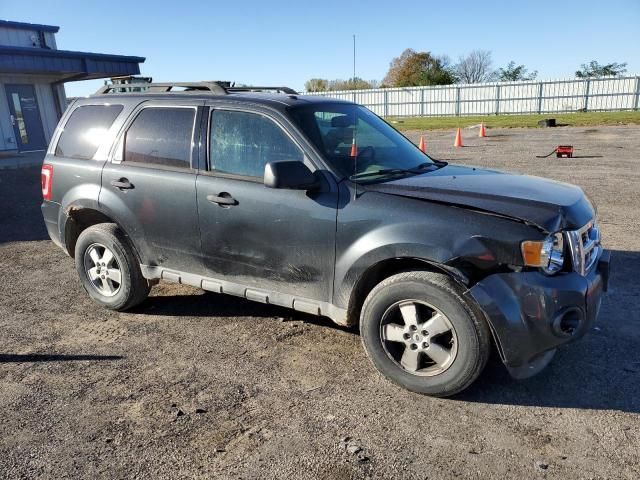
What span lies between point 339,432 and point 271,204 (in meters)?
1.65

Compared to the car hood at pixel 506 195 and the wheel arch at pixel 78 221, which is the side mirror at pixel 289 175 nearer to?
the car hood at pixel 506 195

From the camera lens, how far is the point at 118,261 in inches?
187

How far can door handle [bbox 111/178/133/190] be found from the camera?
4.51 metres

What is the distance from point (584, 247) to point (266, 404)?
89.5 inches

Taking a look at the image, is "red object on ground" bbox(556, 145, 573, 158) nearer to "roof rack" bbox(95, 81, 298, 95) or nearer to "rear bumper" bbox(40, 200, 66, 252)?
"roof rack" bbox(95, 81, 298, 95)

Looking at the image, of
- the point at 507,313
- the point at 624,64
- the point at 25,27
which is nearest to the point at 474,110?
the point at 25,27

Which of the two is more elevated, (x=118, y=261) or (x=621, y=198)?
(x=118, y=261)

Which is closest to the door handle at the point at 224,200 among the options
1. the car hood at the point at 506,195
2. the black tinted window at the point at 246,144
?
the black tinted window at the point at 246,144

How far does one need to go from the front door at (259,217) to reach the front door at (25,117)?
1642cm

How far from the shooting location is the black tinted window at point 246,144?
390 cm

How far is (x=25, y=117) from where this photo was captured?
17781mm

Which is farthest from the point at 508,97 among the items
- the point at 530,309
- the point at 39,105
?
the point at 530,309

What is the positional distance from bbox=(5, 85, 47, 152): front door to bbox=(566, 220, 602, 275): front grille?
18.6 m

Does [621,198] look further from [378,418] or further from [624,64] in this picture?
[624,64]
